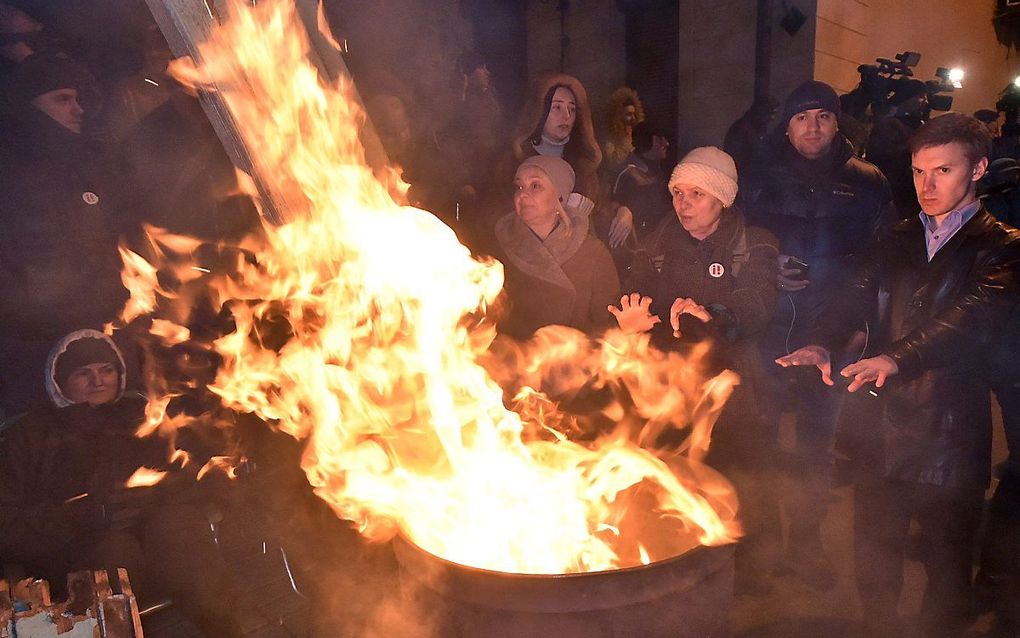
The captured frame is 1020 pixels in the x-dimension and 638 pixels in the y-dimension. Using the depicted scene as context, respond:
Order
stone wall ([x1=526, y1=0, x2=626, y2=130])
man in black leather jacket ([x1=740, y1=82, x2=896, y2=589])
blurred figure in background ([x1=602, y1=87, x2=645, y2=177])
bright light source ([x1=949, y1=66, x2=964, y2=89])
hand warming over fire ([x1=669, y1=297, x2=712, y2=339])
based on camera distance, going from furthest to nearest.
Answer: bright light source ([x1=949, y1=66, x2=964, y2=89]) → stone wall ([x1=526, y1=0, x2=626, y2=130]) → blurred figure in background ([x1=602, y1=87, x2=645, y2=177]) → man in black leather jacket ([x1=740, y1=82, x2=896, y2=589]) → hand warming over fire ([x1=669, y1=297, x2=712, y2=339])

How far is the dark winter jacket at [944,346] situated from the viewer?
9.57 feet

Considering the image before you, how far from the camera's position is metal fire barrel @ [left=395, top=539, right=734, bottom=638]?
6.93ft

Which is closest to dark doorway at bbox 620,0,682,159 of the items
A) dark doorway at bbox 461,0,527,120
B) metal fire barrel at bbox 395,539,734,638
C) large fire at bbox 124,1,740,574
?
dark doorway at bbox 461,0,527,120

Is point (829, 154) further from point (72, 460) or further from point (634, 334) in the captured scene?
point (72, 460)

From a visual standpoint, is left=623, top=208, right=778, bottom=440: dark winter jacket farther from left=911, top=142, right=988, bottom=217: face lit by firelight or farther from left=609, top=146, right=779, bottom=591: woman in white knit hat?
left=911, top=142, right=988, bottom=217: face lit by firelight

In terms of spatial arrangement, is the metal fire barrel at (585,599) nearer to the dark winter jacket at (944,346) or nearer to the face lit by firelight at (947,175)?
the dark winter jacket at (944,346)

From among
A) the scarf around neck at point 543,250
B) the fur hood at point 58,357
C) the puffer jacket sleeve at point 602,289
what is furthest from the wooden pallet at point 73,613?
the puffer jacket sleeve at point 602,289

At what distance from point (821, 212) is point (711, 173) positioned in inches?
39.3

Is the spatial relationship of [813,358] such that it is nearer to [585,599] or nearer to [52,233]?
[585,599]

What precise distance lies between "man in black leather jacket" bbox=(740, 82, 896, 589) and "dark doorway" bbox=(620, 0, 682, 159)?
5223 mm

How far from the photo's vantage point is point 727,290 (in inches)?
145

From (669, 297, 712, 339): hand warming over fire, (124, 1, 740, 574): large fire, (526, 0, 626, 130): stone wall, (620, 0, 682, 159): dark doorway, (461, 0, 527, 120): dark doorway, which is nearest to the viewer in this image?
(124, 1, 740, 574): large fire

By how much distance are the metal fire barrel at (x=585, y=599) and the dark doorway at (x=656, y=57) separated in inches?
311

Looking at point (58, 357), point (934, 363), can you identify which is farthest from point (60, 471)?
point (934, 363)
